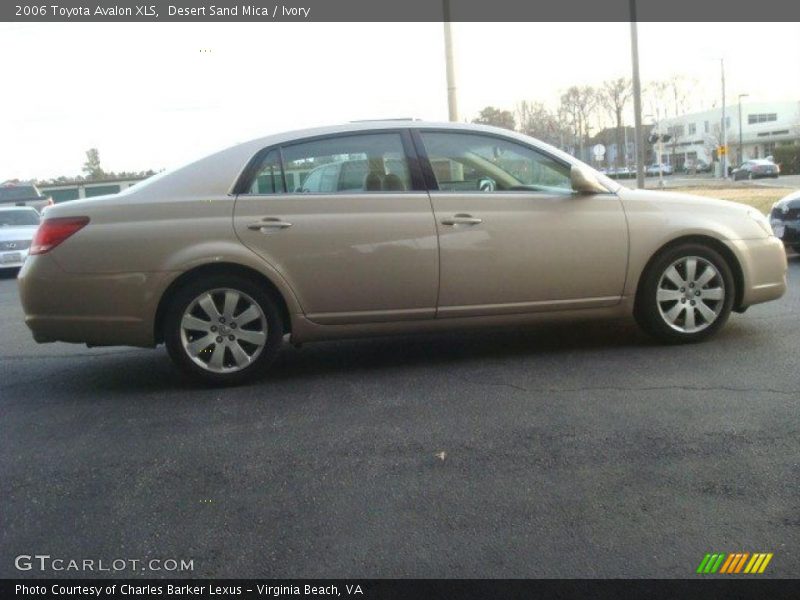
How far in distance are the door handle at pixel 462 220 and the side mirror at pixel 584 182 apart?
2.31ft

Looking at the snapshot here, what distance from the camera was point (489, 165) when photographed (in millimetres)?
5527

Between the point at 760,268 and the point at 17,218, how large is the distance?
607 inches

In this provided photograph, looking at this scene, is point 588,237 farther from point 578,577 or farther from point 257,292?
point 578,577

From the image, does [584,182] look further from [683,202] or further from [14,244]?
[14,244]

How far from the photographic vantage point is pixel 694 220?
18.4 feet

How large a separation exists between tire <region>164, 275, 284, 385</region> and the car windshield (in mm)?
13325

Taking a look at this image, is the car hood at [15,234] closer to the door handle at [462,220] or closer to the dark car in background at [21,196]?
the dark car in background at [21,196]

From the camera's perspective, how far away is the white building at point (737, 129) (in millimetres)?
89438

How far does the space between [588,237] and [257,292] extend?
86.9 inches

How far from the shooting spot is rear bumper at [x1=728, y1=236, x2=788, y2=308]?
5.70m

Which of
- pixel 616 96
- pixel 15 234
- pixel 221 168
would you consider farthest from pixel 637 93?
pixel 616 96
